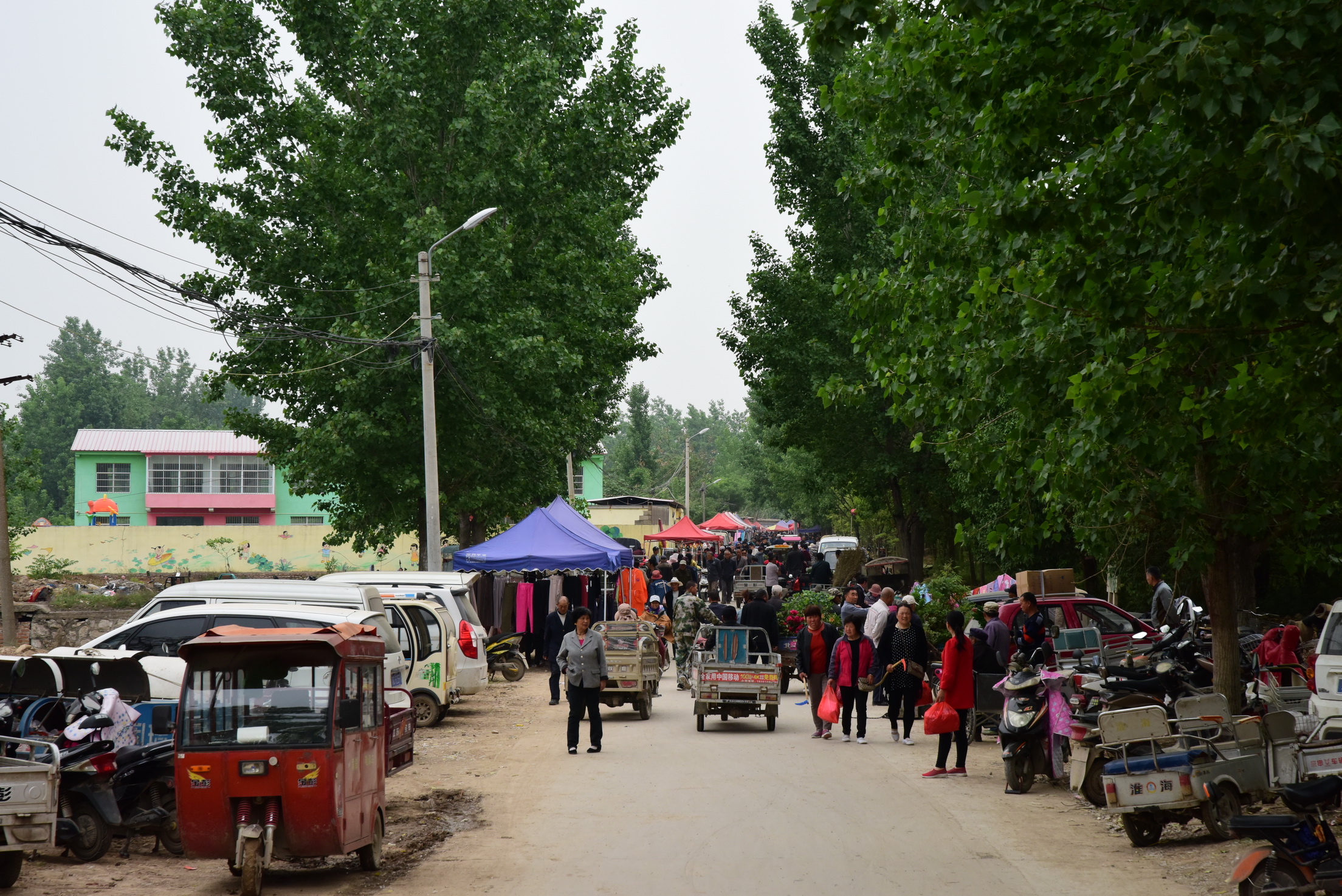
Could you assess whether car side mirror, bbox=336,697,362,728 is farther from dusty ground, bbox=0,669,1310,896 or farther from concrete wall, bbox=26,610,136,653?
concrete wall, bbox=26,610,136,653

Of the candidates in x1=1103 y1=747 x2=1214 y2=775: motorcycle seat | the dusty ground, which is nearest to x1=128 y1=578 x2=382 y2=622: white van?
the dusty ground

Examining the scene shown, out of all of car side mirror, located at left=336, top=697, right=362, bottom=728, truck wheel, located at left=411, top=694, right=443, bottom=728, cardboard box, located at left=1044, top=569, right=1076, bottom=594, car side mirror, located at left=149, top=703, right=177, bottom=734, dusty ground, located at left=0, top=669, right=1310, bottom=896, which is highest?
cardboard box, located at left=1044, top=569, right=1076, bottom=594

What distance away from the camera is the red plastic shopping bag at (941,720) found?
1330 cm

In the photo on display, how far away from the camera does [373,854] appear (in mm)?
9500

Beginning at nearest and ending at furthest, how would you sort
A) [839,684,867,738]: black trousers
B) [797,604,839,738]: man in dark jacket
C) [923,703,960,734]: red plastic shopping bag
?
[923,703,960,734]: red plastic shopping bag
[839,684,867,738]: black trousers
[797,604,839,738]: man in dark jacket

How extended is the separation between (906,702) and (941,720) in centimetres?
267

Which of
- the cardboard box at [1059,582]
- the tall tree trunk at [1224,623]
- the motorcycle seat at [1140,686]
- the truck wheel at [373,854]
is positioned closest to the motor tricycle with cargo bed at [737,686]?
the cardboard box at [1059,582]

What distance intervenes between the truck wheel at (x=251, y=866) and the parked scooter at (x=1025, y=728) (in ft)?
24.6

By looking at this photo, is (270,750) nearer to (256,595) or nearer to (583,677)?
(256,595)

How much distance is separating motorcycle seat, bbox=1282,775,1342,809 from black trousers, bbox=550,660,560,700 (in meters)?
14.2

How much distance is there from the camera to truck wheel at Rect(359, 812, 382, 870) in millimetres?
9477

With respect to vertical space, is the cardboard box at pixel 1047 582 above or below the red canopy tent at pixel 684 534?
below

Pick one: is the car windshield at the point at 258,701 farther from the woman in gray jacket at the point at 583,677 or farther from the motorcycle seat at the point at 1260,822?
the woman in gray jacket at the point at 583,677

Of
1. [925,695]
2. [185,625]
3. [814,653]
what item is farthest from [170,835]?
[925,695]
